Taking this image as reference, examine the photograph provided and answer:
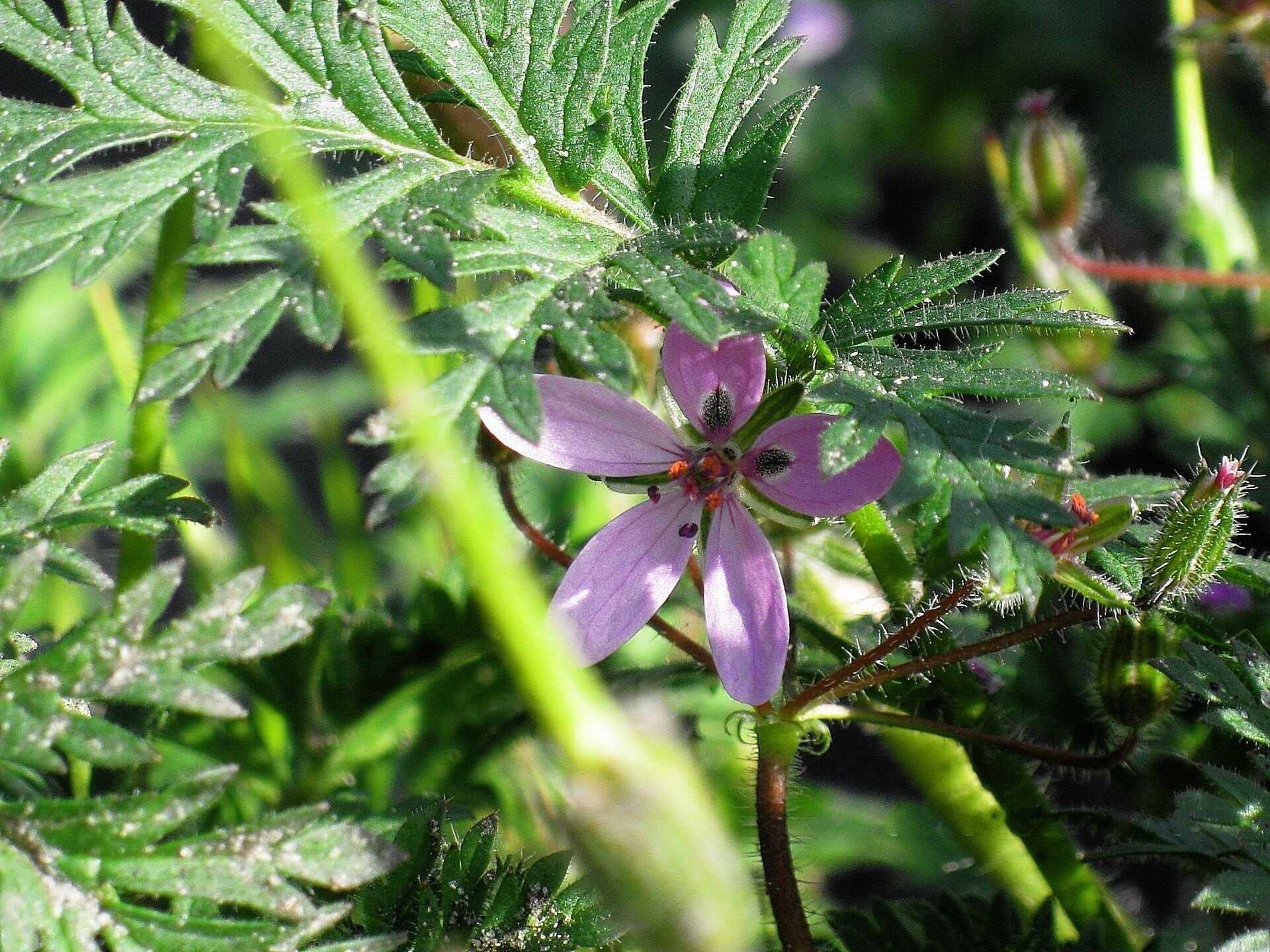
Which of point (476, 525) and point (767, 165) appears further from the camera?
point (767, 165)

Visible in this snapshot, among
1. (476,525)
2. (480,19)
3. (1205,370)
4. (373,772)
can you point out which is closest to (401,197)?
(480,19)

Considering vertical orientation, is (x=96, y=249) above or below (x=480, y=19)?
below

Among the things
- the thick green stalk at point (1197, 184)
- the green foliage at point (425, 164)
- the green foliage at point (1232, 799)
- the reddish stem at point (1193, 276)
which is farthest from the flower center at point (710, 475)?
the thick green stalk at point (1197, 184)

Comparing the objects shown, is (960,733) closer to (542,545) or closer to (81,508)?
(542,545)

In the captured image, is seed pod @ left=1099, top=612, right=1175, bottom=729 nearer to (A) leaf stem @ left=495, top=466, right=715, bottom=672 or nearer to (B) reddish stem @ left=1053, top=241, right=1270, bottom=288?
(A) leaf stem @ left=495, top=466, right=715, bottom=672

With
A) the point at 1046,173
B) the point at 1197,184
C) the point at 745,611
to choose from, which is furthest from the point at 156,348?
the point at 1197,184

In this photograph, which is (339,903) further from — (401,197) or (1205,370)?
(1205,370)

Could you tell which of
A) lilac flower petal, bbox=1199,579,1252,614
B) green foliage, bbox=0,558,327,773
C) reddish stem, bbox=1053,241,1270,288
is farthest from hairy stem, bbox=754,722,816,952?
reddish stem, bbox=1053,241,1270,288
